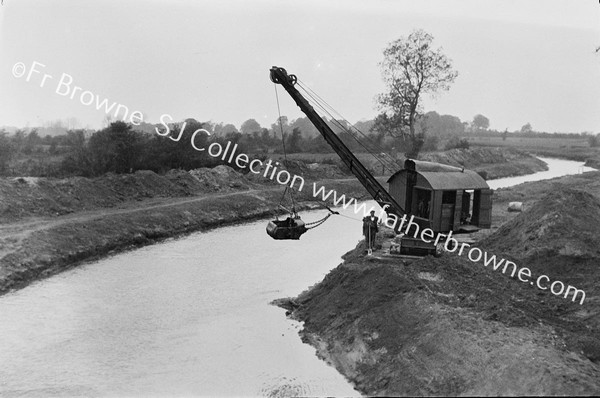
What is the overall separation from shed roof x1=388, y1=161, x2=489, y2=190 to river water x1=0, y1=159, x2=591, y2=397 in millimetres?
5832

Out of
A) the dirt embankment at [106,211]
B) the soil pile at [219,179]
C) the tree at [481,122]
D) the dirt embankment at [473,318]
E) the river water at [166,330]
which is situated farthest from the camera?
the tree at [481,122]

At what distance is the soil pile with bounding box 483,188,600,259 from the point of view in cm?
1684

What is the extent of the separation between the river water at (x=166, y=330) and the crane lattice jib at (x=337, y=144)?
4.30 metres

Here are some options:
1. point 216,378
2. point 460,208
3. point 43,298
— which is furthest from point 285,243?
point 216,378

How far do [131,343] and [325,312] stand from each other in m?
5.63

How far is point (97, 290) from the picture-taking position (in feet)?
60.5

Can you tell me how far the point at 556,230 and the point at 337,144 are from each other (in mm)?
8178

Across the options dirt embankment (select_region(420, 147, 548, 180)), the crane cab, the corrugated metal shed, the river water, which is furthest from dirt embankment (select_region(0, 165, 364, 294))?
dirt embankment (select_region(420, 147, 548, 180))

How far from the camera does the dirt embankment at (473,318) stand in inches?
395

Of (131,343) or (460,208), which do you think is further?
(460,208)

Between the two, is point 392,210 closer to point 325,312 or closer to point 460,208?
point 460,208

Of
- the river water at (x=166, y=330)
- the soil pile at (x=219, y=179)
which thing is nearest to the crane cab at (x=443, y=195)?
the river water at (x=166, y=330)

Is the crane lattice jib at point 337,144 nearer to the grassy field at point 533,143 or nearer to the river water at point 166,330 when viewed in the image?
the river water at point 166,330

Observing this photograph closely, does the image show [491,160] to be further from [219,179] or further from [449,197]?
[449,197]
